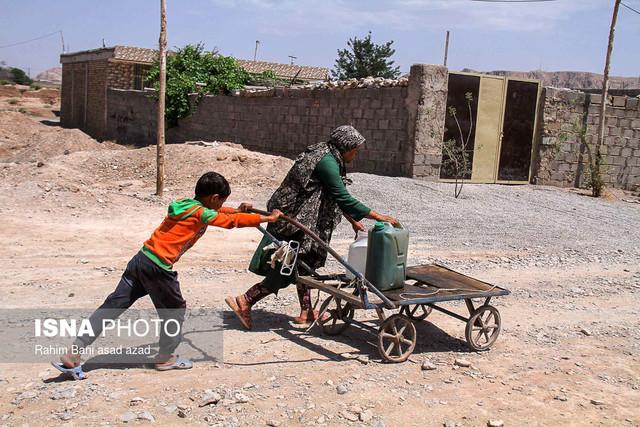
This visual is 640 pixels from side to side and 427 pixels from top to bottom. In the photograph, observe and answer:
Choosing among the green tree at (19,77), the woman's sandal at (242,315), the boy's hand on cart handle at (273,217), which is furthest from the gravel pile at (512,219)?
the green tree at (19,77)

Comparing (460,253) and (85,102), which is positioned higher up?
(85,102)

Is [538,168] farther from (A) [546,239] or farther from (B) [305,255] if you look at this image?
(B) [305,255]

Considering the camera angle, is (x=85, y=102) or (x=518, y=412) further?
(x=85, y=102)

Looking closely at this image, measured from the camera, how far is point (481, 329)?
492 cm

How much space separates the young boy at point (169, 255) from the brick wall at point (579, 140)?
40.6 ft

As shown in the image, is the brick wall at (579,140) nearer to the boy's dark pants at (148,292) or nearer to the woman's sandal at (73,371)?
the boy's dark pants at (148,292)

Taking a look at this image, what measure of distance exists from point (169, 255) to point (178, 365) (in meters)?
0.74

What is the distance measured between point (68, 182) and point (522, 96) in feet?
32.6

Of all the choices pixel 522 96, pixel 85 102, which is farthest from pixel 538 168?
pixel 85 102

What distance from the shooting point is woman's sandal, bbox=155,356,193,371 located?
160 inches

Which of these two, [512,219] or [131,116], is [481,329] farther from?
[131,116]

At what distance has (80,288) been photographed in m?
5.89

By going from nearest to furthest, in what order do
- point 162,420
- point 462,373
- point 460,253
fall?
1. point 162,420
2. point 462,373
3. point 460,253

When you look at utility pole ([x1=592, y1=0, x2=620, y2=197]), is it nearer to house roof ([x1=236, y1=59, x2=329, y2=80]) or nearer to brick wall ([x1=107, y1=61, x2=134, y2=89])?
house roof ([x1=236, y1=59, x2=329, y2=80])
